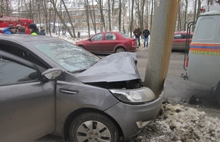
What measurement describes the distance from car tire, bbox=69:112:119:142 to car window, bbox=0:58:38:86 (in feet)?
2.80

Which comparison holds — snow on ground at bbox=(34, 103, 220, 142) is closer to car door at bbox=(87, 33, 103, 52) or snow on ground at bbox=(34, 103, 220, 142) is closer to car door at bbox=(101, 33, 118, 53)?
car door at bbox=(101, 33, 118, 53)

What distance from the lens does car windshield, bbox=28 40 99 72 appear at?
291cm

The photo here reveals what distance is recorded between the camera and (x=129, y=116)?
2547 mm

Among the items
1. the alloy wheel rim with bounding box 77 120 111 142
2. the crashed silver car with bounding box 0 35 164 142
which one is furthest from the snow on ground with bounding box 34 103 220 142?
the alloy wheel rim with bounding box 77 120 111 142

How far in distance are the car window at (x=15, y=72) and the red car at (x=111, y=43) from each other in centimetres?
985

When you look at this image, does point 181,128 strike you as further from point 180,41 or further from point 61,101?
point 180,41

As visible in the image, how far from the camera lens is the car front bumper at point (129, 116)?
8.30ft

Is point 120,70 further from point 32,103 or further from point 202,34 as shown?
point 202,34

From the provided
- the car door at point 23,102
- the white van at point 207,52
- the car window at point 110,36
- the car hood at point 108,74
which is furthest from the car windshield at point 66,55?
the car window at point 110,36

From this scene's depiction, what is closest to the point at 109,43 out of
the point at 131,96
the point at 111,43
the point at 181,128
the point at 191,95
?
the point at 111,43

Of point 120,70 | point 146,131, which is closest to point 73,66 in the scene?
point 120,70

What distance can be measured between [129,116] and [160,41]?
1673mm

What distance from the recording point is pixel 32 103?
253 cm

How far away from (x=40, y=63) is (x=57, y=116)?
2.53 feet
